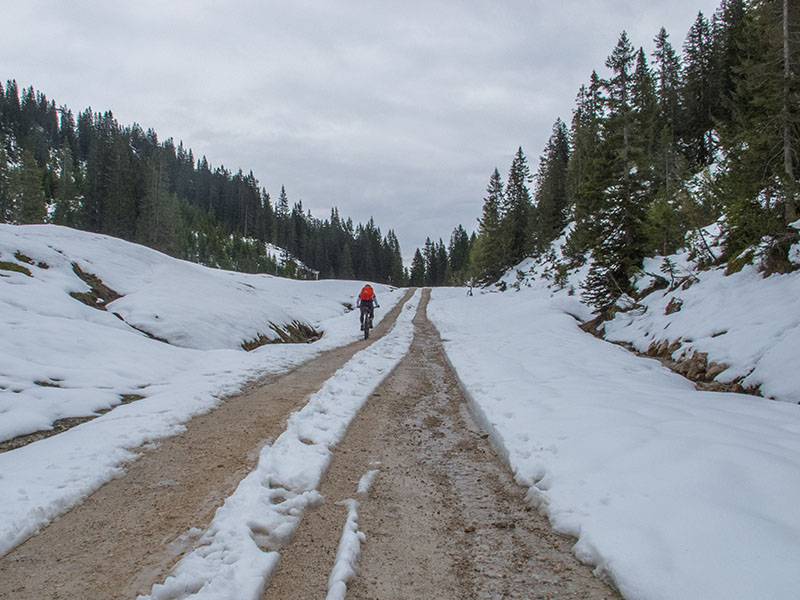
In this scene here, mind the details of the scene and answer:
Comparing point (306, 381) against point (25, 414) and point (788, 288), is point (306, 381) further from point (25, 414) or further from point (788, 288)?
point (788, 288)

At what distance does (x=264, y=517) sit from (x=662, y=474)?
11.2 ft

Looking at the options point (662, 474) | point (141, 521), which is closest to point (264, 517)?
point (141, 521)

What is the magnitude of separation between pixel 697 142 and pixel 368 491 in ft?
155

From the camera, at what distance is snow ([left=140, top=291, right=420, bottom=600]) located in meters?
2.39

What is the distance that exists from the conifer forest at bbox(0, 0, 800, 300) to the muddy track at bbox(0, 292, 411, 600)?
11.0 metres

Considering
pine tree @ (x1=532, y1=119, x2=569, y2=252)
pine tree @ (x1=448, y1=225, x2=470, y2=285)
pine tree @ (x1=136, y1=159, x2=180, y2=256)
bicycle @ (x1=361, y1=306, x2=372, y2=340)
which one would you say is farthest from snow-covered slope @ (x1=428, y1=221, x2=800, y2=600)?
pine tree @ (x1=448, y1=225, x2=470, y2=285)

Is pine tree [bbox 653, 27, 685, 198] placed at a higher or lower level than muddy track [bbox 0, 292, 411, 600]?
higher

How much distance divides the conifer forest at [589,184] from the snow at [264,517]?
1003 cm

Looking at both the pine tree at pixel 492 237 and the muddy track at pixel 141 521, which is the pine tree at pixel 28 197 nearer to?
the pine tree at pixel 492 237

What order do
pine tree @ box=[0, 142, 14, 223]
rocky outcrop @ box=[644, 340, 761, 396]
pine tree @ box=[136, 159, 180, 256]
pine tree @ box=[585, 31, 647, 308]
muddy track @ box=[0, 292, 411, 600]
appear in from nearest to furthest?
muddy track @ box=[0, 292, 411, 600]
rocky outcrop @ box=[644, 340, 761, 396]
pine tree @ box=[585, 31, 647, 308]
pine tree @ box=[0, 142, 14, 223]
pine tree @ box=[136, 159, 180, 256]

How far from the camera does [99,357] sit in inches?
297

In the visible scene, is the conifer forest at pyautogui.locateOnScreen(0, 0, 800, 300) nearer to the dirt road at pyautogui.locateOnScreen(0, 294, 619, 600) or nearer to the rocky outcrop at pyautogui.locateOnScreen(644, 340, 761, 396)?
the rocky outcrop at pyautogui.locateOnScreen(644, 340, 761, 396)

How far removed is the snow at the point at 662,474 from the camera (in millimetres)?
2350

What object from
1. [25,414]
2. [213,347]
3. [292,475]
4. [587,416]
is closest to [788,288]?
[587,416]
